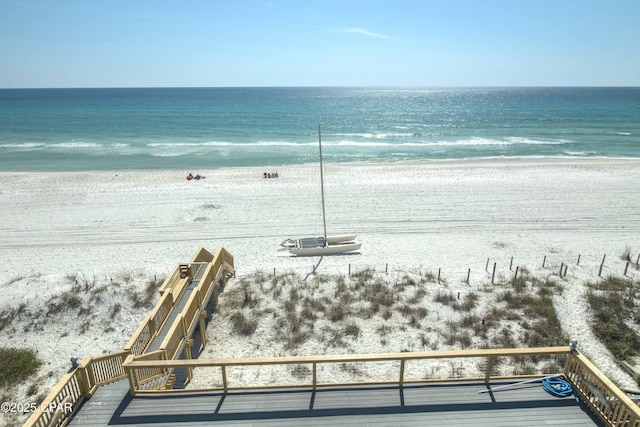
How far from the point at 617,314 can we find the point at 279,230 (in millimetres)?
14354

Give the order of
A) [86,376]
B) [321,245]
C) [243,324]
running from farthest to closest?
[321,245]
[243,324]
[86,376]

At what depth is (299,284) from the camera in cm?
1491

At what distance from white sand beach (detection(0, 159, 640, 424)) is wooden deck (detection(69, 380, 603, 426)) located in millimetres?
4276

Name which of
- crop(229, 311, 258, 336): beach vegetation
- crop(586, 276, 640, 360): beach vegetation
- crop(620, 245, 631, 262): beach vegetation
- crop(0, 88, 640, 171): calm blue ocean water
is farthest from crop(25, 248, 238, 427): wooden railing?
crop(0, 88, 640, 171): calm blue ocean water

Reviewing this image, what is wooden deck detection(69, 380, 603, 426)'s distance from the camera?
6.47 meters

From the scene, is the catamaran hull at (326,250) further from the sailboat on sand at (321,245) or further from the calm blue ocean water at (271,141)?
the calm blue ocean water at (271,141)

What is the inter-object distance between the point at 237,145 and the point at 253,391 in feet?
145

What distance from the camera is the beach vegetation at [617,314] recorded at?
11.1 metres

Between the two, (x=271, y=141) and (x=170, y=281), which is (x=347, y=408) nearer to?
(x=170, y=281)

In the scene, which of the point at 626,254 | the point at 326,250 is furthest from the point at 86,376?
the point at 626,254

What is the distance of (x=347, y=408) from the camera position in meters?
6.69

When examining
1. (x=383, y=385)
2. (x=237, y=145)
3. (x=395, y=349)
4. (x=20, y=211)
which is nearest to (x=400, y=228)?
(x=395, y=349)

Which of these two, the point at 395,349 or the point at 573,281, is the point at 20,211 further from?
the point at 573,281

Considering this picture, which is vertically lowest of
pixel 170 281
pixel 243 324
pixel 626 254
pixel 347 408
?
pixel 626 254
